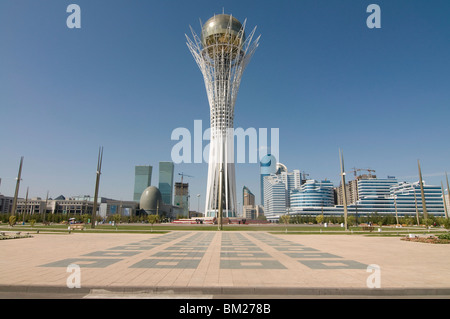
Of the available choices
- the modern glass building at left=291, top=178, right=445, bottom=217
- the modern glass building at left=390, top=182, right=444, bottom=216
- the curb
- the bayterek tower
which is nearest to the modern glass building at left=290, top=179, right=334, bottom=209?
the modern glass building at left=291, top=178, right=445, bottom=217

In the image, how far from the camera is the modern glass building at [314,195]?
145750 mm

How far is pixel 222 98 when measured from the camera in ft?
232

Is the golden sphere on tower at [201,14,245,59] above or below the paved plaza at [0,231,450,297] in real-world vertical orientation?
above

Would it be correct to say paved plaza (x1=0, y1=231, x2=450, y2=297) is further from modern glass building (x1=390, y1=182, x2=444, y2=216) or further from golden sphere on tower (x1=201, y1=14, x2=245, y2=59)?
modern glass building (x1=390, y1=182, x2=444, y2=216)

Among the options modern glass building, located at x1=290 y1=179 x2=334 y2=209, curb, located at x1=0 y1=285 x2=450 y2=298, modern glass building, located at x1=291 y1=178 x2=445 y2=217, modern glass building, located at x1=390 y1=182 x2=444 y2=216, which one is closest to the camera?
curb, located at x1=0 y1=285 x2=450 y2=298

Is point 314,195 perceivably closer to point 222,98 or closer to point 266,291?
point 222,98

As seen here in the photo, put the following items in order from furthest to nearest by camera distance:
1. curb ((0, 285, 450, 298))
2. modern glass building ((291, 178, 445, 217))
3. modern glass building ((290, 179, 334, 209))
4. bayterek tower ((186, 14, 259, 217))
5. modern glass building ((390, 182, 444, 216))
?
modern glass building ((290, 179, 334, 209)), modern glass building ((291, 178, 445, 217)), modern glass building ((390, 182, 444, 216)), bayterek tower ((186, 14, 259, 217)), curb ((0, 285, 450, 298))

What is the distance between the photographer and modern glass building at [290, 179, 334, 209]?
146m

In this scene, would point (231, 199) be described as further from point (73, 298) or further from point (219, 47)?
point (73, 298)

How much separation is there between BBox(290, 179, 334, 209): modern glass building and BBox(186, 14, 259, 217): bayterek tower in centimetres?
8620
